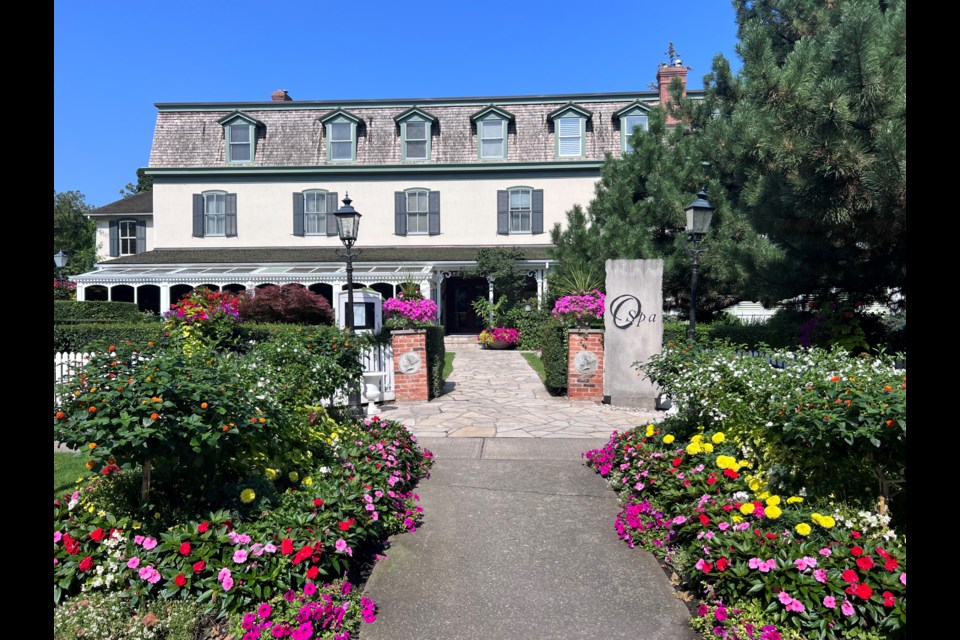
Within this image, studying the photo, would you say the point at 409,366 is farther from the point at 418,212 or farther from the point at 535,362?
the point at 418,212

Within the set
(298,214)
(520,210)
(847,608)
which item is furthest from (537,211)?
(847,608)

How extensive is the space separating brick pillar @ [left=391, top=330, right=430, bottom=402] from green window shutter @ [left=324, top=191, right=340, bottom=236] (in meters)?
14.4

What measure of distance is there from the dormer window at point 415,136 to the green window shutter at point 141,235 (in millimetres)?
13099

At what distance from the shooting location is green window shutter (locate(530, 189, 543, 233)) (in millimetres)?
23133

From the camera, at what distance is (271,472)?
464 cm

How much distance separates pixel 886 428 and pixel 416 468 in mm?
4068

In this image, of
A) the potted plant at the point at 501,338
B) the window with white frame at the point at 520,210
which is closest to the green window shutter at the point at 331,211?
the window with white frame at the point at 520,210

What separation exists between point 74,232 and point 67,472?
4774 cm

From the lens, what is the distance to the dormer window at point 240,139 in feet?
77.5

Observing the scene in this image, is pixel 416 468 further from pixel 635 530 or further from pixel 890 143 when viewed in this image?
pixel 890 143

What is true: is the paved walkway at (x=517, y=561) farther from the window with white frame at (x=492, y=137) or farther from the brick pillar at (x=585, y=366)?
the window with white frame at (x=492, y=137)

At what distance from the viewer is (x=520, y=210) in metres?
23.3

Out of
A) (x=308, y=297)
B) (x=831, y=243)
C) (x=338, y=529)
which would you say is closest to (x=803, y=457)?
(x=338, y=529)

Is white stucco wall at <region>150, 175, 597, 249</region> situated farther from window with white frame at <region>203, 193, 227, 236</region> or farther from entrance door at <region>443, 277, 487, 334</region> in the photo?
entrance door at <region>443, 277, 487, 334</region>
